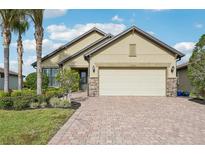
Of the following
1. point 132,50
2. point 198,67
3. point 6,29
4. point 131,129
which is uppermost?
point 6,29

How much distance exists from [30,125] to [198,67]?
39.2 ft

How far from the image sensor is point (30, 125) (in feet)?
32.4

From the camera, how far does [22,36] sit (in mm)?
31641

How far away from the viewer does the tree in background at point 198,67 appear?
17.5 m

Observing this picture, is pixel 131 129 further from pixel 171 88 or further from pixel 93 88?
pixel 171 88

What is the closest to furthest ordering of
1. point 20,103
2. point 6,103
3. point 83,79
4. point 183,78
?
point 20,103 < point 6,103 < point 83,79 < point 183,78

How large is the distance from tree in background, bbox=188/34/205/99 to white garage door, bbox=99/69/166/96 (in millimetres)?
4270

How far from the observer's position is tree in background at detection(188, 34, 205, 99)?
17531 millimetres

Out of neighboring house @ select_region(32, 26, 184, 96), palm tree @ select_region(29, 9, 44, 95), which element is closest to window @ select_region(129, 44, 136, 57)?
neighboring house @ select_region(32, 26, 184, 96)

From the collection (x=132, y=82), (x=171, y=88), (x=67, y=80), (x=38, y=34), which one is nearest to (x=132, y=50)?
(x=132, y=82)

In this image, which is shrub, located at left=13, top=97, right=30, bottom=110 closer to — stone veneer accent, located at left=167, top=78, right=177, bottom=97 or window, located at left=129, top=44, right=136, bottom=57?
window, located at left=129, top=44, right=136, bottom=57

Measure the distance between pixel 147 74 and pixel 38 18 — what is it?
968 centimetres
